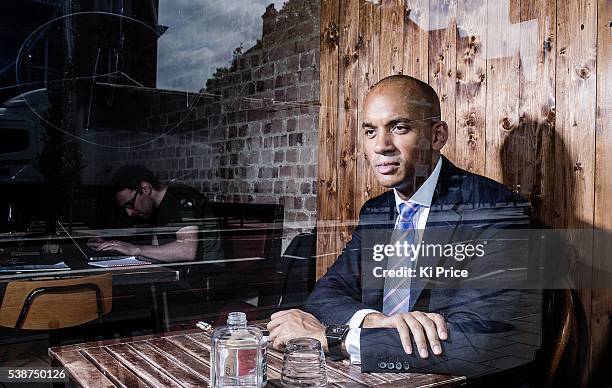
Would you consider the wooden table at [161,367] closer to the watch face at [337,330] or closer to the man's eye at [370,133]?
the watch face at [337,330]

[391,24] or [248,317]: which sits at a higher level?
[391,24]

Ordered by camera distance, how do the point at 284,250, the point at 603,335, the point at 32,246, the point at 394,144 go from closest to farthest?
the point at 32,246
the point at 603,335
the point at 394,144
the point at 284,250

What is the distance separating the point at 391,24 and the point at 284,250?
37.2 inches

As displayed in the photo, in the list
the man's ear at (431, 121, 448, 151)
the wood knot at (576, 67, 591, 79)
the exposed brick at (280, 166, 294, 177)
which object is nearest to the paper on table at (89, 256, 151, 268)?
the exposed brick at (280, 166, 294, 177)

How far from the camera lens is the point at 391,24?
2.38m

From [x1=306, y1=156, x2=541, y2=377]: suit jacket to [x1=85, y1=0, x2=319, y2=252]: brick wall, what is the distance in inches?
11.8

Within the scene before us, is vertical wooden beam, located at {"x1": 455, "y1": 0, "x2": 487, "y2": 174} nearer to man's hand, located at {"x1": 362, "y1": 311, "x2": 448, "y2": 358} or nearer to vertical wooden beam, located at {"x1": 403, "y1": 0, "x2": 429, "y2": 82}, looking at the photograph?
vertical wooden beam, located at {"x1": 403, "y1": 0, "x2": 429, "y2": 82}

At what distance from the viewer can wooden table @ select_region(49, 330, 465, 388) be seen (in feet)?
5.27

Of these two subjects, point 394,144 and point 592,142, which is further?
point 394,144

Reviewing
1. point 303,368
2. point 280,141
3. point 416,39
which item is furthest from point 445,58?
point 303,368

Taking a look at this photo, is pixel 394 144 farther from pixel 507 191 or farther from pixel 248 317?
pixel 248 317

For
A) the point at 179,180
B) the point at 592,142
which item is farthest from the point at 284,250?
the point at 592,142

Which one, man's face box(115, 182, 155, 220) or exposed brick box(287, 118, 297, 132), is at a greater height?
exposed brick box(287, 118, 297, 132)

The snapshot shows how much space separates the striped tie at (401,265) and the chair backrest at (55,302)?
96 cm
